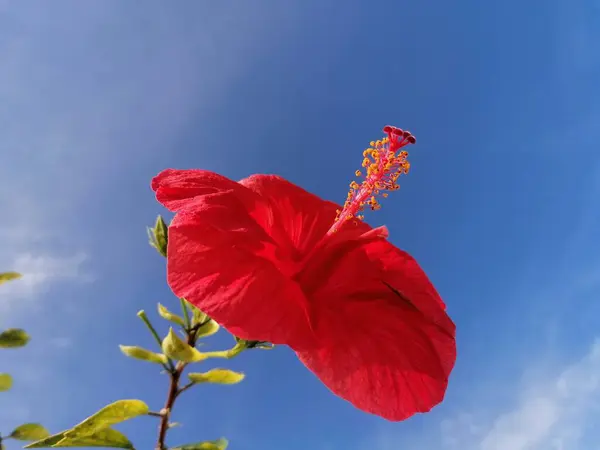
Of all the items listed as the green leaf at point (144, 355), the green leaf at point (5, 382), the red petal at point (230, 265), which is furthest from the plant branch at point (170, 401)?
the green leaf at point (5, 382)

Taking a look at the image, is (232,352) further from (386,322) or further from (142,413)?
(386,322)

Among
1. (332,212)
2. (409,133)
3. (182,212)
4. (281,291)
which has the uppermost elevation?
(409,133)

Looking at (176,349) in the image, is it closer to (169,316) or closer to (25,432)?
(169,316)

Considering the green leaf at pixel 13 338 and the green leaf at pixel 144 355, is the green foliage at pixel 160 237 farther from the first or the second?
the green leaf at pixel 13 338

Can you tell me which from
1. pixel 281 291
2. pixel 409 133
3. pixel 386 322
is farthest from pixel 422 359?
pixel 409 133

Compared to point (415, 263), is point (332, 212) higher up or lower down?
higher up

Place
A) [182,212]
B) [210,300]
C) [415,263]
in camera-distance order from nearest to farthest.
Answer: [210,300] → [182,212] → [415,263]


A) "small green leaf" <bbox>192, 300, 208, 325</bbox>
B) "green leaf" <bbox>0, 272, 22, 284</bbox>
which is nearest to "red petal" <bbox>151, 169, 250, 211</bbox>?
"small green leaf" <bbox>192, 300, 208, 325</bbox>

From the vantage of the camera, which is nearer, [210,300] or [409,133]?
[210,300]
